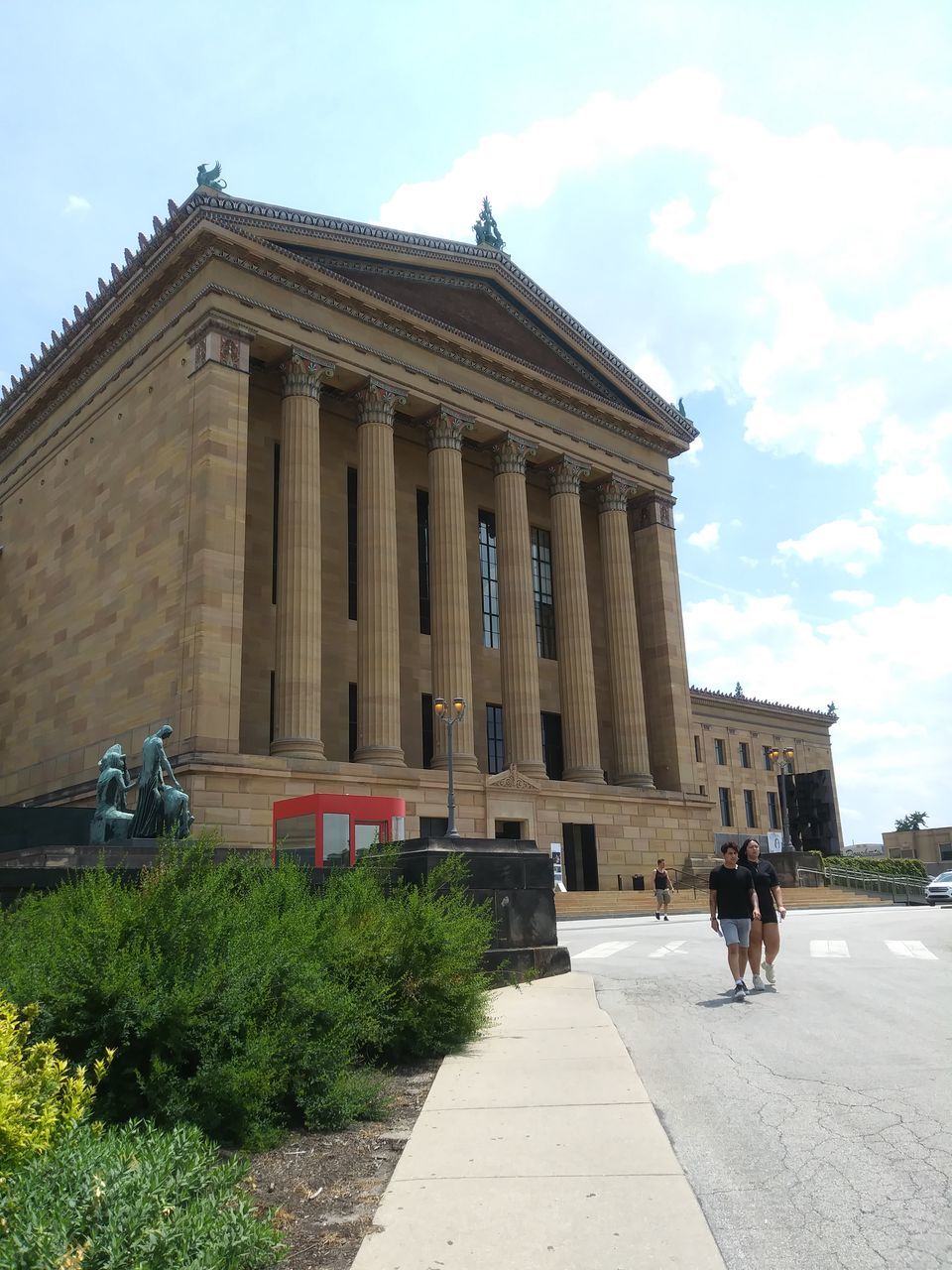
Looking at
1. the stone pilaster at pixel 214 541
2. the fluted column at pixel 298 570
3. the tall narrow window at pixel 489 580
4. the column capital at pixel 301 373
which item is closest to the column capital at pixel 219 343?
the stone pilaster at pixel 214 541

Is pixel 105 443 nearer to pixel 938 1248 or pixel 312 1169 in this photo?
pixel 312 1169

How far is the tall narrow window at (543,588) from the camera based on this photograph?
4597cm

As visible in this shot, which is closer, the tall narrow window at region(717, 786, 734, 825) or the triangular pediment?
the triangular pediment

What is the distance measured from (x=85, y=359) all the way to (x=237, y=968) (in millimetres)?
38290

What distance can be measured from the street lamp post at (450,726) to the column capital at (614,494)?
15.6 meters

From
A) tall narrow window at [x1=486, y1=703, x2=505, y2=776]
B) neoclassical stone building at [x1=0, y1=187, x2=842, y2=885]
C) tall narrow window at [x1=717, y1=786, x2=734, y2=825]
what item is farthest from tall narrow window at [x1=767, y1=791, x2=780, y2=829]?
tall narrow window at [x1=486, y1=703, x2=505, y2=776]

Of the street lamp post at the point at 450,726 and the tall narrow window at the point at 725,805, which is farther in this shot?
the tall narrow window at the point at 725,805

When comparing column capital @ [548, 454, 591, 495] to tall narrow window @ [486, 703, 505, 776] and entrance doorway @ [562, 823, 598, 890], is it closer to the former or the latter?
tall narrow window @ [486, 703, 505, 776]

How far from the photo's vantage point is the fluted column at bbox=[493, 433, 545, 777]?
3970 centimetres

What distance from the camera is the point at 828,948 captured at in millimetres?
18922

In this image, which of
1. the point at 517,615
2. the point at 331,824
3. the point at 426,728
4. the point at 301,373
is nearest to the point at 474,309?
the point at 301,373

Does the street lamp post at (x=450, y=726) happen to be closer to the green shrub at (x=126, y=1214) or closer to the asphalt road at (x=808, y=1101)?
the asphalt road at (x=808, y=1101)

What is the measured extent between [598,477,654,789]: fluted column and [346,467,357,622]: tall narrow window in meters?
13.2

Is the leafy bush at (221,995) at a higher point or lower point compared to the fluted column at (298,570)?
lower
